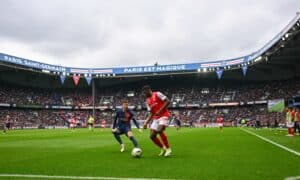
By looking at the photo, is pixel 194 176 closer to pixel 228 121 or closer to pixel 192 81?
pixel 228 121

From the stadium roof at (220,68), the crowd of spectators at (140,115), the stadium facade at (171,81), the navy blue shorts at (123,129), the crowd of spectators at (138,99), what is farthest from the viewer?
the crowd of spectators at (140,115)

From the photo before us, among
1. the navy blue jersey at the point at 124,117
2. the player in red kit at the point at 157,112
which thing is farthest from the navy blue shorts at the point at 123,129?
the player in red kit at the point at 157,112

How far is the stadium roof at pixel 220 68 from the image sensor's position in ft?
161

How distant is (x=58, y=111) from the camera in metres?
76.8

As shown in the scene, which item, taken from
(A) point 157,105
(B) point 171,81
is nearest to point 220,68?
(B) point 171,81

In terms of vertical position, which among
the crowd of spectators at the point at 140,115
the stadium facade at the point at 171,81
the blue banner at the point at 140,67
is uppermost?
the blue banner at the point at 140,67

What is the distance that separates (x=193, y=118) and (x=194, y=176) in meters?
65.8

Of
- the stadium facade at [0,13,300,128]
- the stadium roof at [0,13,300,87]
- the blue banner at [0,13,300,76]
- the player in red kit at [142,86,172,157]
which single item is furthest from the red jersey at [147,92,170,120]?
the stadium facade at [0,13,300,128]

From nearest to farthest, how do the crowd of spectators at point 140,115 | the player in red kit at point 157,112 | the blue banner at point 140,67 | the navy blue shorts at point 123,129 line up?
the player in red kit at point 157,112 → the navy blue shorts at point 123,129 → the blue banner at point 140,67 → the crowd of spectators at point 140,115

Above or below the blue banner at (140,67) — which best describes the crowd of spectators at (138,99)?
below

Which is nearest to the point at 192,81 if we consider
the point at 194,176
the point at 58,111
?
the point at 58,111

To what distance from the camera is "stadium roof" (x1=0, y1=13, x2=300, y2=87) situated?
49.0 metres

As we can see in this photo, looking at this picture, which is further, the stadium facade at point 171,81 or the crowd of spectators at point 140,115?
the crowd of spectators at point 140,115

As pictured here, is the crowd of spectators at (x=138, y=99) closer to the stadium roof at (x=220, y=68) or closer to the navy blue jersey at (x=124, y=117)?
the stadium roof at (x=220, y=68)
